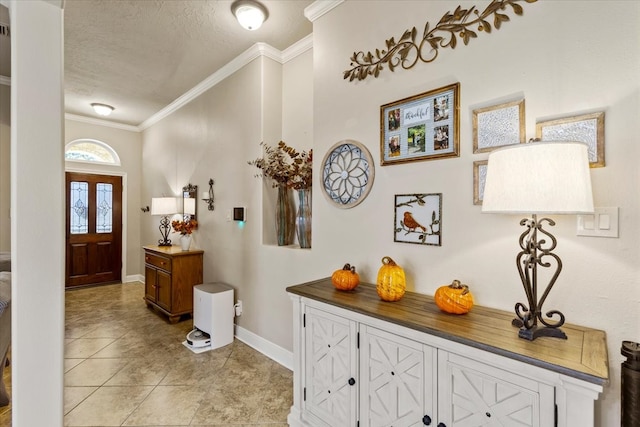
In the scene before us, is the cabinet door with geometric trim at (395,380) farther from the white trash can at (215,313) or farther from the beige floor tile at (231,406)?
the white trash can at (215,313)

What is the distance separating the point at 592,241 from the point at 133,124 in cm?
663

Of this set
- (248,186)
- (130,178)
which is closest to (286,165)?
(248,186)

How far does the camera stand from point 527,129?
1363mm

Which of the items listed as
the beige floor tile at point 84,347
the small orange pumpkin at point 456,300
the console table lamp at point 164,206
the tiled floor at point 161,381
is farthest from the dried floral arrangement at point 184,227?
Answer: the small orange pumpkin at point 456,300

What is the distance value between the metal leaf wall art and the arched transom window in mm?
5299

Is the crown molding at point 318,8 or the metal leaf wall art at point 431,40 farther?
the crown molding at point 318,8

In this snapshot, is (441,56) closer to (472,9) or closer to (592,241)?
(472,9)

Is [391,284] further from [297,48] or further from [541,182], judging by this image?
[297,48]

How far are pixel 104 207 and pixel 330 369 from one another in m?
5.60

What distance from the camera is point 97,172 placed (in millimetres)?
5336

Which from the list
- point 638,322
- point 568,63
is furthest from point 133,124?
point 638,322

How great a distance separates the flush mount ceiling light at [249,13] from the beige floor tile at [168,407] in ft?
9.47

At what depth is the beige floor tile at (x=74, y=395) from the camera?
206 centimetres

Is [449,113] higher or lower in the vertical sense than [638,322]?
higher
